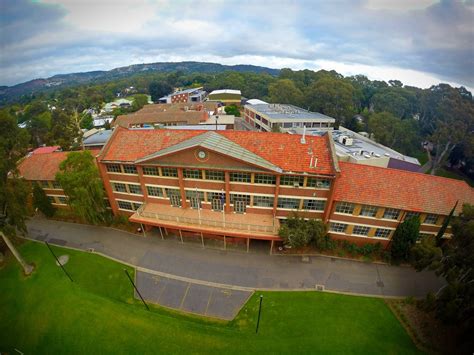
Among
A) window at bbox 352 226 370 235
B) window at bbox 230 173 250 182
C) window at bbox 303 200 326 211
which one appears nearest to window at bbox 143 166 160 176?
window at bbox 230 173 250 182

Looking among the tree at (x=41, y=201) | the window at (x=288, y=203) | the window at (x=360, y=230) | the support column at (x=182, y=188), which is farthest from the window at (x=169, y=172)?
the window at (x=360, y=230)

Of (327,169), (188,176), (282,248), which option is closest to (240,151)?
(188,176)

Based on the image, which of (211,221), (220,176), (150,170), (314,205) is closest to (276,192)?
(314,205)

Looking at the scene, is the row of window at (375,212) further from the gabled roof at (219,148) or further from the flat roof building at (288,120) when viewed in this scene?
the flat roof building at (288,120)

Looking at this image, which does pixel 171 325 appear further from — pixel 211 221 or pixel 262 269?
pixel 211 221

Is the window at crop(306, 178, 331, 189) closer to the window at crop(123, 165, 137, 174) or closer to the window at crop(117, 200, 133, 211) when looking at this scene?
the window at crop(123, 165, 137, 174)
